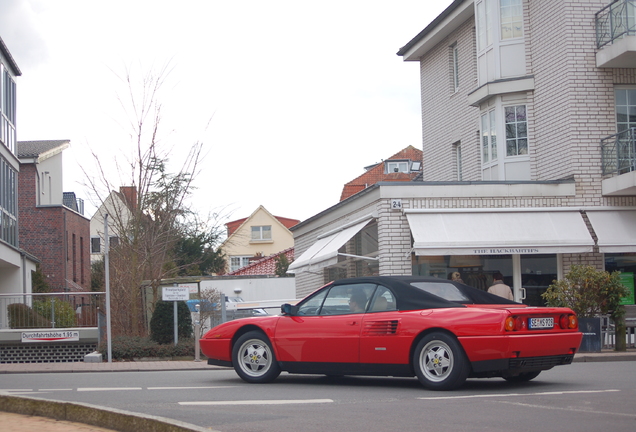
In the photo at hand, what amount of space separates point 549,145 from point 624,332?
248 inches

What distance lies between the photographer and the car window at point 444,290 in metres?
9.72

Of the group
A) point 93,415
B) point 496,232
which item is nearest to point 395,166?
point 496,232

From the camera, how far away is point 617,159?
66.8 feet

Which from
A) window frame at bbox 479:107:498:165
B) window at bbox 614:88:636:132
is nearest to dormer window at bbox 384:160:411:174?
window frame at bbox 479:107:498:165

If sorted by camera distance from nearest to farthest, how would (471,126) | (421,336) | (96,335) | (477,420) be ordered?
(477,420) → (421,336) → (96,335) → (471,126)

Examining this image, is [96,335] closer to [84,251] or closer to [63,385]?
[63,385]

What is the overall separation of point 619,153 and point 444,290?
1225cm

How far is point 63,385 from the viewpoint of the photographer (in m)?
11.3

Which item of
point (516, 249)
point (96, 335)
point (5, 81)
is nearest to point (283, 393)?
point (516, 249)

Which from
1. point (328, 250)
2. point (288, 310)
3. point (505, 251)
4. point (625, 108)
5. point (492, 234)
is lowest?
point (288, 310)

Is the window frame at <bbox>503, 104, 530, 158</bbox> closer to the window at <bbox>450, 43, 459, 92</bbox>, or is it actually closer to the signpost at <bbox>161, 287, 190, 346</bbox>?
the window at <bbox>450, 43, 459, 92</bbox>

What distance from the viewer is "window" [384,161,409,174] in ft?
211

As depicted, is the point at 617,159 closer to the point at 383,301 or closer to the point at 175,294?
the point at 175,294

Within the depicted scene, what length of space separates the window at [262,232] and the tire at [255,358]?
79.0m
